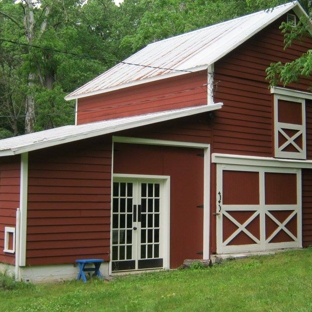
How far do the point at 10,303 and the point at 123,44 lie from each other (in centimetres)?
2229

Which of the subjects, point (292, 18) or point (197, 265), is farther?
point (292, 18)

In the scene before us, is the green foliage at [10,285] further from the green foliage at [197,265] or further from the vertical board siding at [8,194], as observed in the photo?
the green foliage at [197,265]

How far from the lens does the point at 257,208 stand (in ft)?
48.7

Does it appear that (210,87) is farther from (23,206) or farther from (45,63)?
(45,63)

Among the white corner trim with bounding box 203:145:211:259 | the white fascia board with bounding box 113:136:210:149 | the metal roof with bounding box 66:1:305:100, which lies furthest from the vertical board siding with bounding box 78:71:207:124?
the white corner trim with bounding box 203:145:211:259

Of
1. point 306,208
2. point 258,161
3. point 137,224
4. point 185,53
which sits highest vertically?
point 185,53

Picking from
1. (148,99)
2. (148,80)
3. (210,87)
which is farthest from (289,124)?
(148,80)

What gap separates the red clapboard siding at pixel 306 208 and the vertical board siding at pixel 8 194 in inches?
308

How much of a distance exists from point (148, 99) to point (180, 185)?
3099 mm

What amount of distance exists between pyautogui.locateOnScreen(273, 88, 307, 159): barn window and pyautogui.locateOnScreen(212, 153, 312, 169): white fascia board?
0.50 ft

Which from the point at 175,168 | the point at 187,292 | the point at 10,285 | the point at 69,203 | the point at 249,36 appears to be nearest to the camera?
the point at 187,292

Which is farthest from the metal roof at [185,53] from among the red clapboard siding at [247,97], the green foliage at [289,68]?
the green foliage at [289,68]

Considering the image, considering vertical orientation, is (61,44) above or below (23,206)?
above

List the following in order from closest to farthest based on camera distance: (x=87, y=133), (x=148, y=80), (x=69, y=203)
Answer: (x=87, y=133) → (x=69, y=203) → (x=148, y=80)
